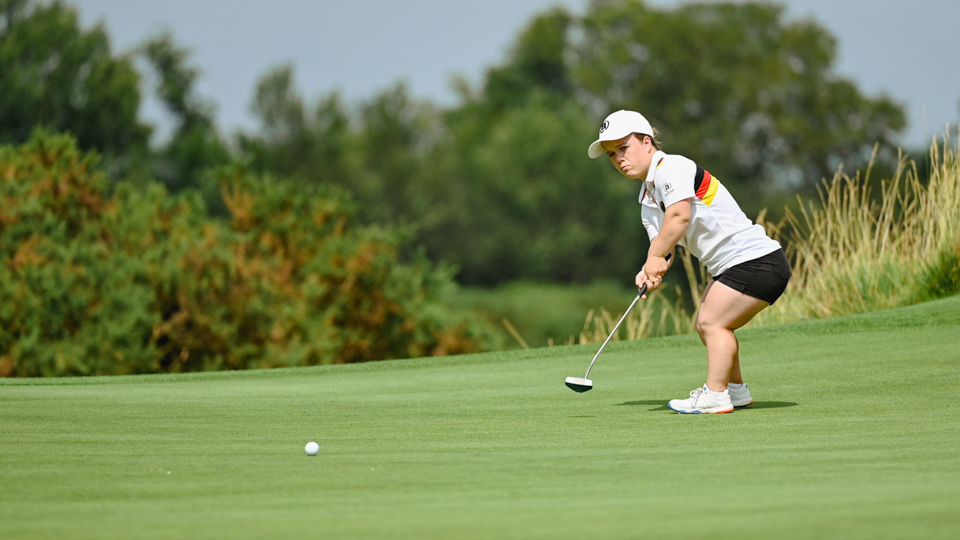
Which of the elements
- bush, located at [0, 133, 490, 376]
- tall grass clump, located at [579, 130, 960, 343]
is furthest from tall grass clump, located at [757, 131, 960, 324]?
bush, located at [0, 133, 490, 376]

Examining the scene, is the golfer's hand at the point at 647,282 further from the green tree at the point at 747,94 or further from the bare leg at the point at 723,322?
the green tree at the point at 747,94

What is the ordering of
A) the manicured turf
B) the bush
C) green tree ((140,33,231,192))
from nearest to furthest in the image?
the manicured turf → the bush → green tree ((140,33,231,192))

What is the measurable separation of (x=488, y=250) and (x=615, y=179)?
630 centimetres

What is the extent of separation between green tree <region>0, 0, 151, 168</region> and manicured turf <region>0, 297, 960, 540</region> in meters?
30.3

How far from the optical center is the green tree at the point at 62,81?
35.1m

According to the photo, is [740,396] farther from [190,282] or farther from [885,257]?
[190,282]

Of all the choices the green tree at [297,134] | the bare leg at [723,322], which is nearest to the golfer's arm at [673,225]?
the bare leg at [723,322]

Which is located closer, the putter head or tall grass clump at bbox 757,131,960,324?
the putter head

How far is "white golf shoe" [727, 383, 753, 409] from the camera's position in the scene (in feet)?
19.0

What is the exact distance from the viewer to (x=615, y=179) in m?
48.8

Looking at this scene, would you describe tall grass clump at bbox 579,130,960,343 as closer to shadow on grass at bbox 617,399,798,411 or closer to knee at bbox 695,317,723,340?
shadow on grass at bbox 617,399,798,411

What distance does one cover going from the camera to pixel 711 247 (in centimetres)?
570

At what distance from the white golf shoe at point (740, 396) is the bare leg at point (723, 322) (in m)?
0.11

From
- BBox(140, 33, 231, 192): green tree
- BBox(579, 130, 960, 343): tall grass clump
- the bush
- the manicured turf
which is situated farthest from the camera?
BBox(140, 33, 231, 192): green tree
